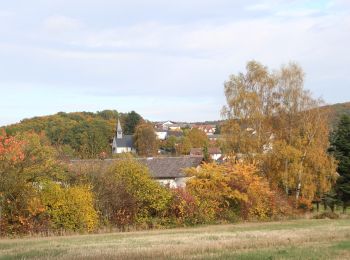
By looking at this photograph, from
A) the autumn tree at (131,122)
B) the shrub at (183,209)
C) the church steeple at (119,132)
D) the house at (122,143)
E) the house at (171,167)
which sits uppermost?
the autumn tree at (131,122)

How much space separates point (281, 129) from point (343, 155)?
8796mm

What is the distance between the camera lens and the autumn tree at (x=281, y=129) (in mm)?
52531

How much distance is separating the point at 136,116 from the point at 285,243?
149m

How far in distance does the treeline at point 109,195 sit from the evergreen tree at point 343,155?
963 centimetres

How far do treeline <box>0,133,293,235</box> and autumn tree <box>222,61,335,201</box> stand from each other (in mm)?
2908

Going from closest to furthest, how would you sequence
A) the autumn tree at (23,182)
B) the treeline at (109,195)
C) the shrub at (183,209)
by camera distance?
the autumn tree at (23,182)
the treeline at (109,195)
the shrub at (183,209)

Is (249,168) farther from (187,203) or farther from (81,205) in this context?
(81,205)

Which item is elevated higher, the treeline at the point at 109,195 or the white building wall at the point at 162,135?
the white building wall at the point at 162,135

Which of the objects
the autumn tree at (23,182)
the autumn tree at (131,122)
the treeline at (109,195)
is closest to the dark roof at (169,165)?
the treeline at (109,195)

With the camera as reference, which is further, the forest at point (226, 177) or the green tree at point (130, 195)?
the green tree at point (130, 195)

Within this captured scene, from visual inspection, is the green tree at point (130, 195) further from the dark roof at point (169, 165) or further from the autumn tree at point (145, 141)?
the autumn tree at point (145, 141)

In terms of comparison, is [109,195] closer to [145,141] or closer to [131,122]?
[145,141]

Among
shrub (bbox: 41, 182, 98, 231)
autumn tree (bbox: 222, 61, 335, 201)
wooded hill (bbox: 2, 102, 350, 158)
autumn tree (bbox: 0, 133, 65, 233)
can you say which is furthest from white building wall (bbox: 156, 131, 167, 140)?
autumn tree (bbox: 0, 133, 65, 233)

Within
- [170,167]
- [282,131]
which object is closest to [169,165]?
[170,167]
